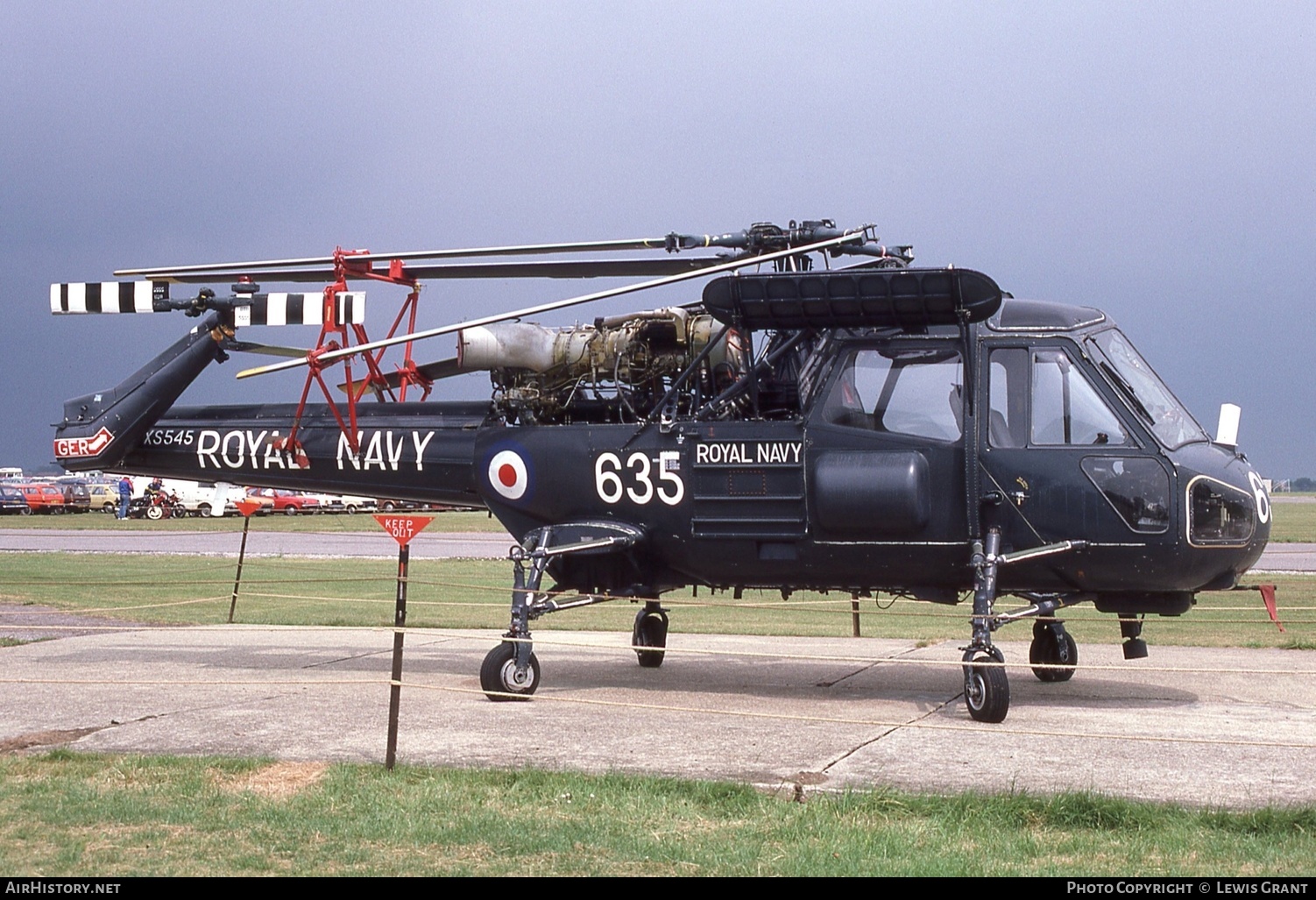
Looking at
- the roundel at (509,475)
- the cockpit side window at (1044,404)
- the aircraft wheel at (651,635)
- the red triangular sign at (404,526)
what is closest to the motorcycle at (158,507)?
the aircraft wheel at (651,635)

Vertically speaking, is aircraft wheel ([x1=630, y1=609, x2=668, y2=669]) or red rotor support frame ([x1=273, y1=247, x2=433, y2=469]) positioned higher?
red rotor support frame ([x1=273, y1=247, x2=433, y2=469])

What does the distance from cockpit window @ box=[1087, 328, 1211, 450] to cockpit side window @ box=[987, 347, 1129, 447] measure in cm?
23

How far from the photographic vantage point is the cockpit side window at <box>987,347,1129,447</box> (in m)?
10.3

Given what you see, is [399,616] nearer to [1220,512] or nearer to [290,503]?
[1220,512]

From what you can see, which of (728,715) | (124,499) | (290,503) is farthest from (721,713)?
(124,499)

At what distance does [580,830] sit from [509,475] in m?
5.90

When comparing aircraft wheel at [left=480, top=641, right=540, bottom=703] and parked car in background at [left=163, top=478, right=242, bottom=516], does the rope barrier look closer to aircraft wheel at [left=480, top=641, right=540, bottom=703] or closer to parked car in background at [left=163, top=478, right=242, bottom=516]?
aircraft wheel at [left=480, top=641, right=540, bottom=703]

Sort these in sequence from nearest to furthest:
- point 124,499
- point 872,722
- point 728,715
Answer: point 872,722, point 728,715, point 124,499

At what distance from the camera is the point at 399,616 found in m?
8.52

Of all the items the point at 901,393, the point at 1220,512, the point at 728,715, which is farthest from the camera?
the point at 901,393

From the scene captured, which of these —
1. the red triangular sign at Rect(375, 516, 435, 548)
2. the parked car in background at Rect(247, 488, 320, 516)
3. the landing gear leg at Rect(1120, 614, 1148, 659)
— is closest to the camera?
the red triangular sign at Rect(375, 516, 435, 548)

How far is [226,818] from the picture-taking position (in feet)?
22.0

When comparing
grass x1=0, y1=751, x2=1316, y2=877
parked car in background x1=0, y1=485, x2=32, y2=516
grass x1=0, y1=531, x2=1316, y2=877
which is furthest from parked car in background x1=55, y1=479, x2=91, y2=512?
grass x1=0, y1=751, x2=1316, y2=877

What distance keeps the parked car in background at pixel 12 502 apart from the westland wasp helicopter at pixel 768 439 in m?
61.9
